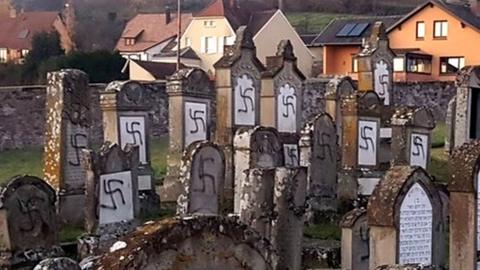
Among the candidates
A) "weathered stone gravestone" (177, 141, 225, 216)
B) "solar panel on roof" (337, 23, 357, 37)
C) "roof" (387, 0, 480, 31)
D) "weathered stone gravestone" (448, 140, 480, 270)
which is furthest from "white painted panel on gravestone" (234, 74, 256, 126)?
"solar panel on roof" (337, 23, 357, 37)

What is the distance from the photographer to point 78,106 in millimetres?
14758

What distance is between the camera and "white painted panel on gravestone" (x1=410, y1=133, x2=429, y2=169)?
17.0 m

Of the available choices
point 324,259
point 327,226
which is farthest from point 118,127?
point 324,259

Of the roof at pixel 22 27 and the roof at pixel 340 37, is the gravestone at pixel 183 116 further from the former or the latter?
the roof at pixel 22 27

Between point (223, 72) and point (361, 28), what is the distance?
120ft

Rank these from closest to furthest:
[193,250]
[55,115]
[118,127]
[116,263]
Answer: [116,263], [193,250], [55,115], [118,127]

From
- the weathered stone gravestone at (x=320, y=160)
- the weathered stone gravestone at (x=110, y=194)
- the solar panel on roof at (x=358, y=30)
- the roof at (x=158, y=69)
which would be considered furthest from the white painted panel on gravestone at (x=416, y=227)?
the solar panel on roof at (x=358, y=30)

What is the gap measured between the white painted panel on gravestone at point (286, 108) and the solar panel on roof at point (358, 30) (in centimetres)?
3342

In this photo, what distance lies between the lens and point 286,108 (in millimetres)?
19547

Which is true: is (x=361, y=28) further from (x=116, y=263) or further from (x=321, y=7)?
(x=116, y=263)

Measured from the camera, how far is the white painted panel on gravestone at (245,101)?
18.3 m

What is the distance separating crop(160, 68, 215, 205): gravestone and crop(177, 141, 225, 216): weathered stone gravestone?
3674 millimetres

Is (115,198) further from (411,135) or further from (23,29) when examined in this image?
(23,29)

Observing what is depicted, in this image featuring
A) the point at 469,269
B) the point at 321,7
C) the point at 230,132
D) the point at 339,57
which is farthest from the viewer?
the point at 321,7
